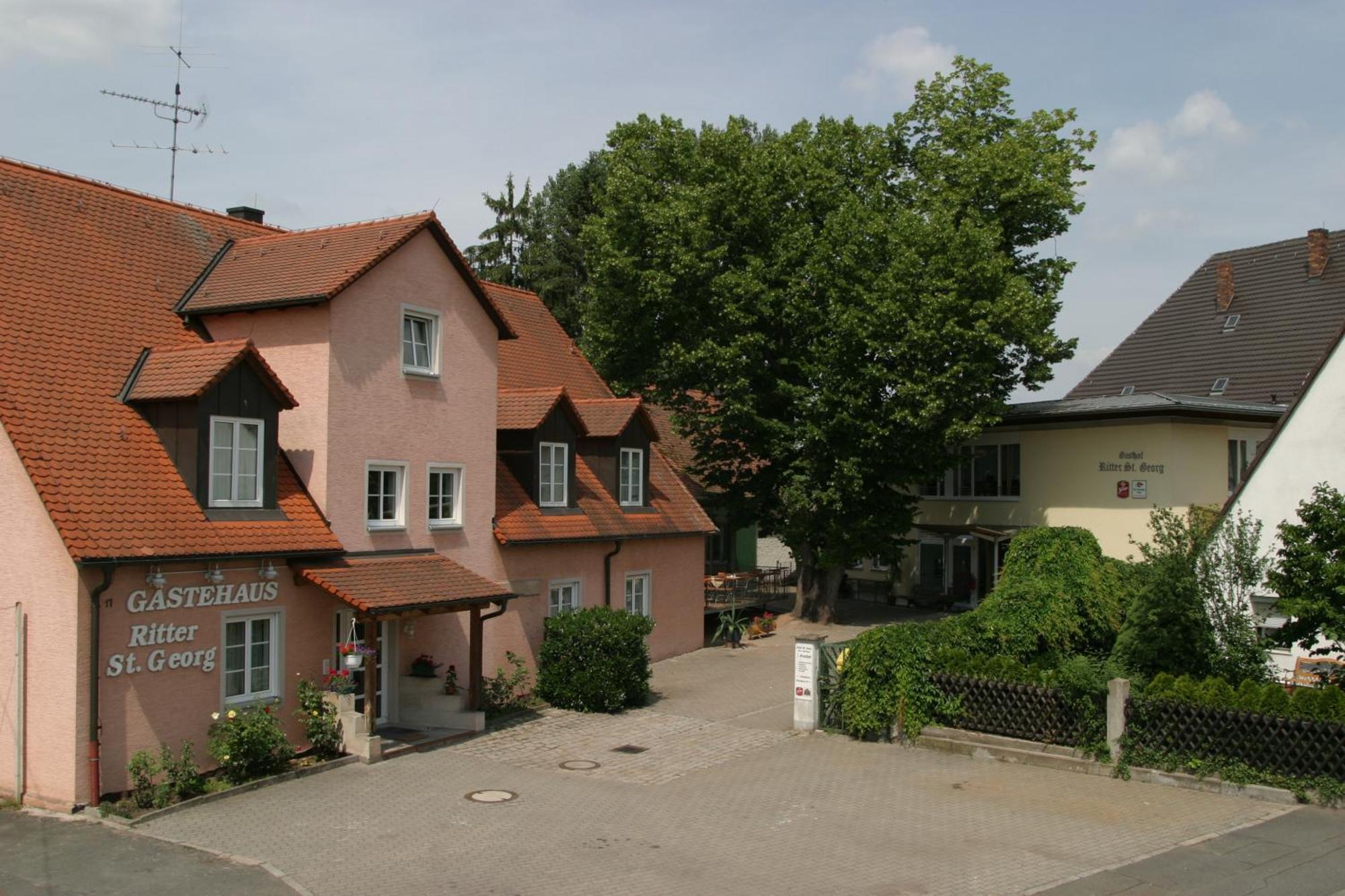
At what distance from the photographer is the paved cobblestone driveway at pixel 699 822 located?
39.3 feet

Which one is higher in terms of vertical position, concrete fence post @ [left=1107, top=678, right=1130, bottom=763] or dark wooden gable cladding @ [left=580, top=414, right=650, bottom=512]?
dark wooden gable cladding @ [left=580, top=414, right=650, bottom=512]

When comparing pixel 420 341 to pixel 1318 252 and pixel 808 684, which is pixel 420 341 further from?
pixel 1318 252

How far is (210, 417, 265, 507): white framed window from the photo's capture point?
52.4ft

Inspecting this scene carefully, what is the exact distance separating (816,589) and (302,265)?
19.0 m

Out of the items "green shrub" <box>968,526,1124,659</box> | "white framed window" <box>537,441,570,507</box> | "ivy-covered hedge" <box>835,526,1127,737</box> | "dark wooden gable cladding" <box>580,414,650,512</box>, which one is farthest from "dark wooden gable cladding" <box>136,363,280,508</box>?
"green shrub" <box>968,526,1124,659</box>

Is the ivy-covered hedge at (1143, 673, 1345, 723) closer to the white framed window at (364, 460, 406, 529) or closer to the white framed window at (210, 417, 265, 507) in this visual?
the white framed window at (364, 460, 406, 529)

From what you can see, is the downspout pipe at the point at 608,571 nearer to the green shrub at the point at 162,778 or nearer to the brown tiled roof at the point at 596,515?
the brown tiled roof at the point at 596,515

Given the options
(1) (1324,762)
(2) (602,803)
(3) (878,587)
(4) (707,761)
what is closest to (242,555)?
(2) (602,803)

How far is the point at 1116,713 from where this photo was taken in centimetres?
1605

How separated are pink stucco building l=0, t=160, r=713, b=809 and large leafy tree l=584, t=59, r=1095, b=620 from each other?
25.2ft

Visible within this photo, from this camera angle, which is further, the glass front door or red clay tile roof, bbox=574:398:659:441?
red clay tile roof, bbox=574:398:659:441

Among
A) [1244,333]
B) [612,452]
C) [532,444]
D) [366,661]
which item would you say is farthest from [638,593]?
[1244,333]

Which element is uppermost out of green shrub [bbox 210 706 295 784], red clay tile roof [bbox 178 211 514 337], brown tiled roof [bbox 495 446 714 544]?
red clay tile roof [bbox 178 211 514 337]

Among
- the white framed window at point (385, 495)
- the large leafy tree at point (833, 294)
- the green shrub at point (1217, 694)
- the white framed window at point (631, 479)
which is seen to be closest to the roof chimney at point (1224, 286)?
the large leafy tree at point (833, 294)
